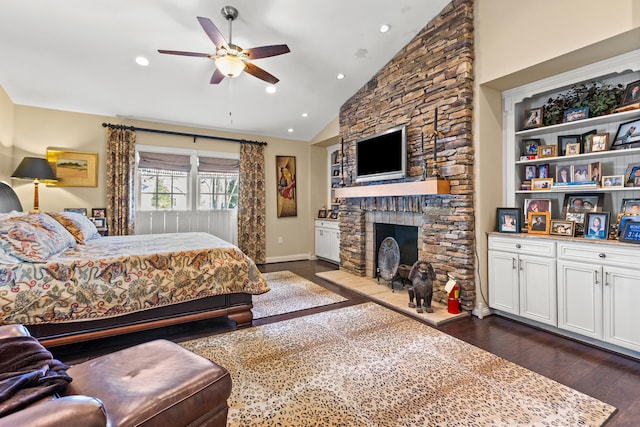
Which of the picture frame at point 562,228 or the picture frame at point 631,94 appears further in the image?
the picture frame at point 562,228

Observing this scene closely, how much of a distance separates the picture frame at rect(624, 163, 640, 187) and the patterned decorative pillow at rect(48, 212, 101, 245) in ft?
16.2

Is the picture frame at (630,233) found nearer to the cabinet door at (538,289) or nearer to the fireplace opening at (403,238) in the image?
the cabinet door at (538,289)

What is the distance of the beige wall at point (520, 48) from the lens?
2250 millimetres

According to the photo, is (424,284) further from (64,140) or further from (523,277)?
(64,140)

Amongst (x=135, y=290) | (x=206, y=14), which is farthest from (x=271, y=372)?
(x=206, y=14)

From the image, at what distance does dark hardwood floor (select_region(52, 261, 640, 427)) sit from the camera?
183cm

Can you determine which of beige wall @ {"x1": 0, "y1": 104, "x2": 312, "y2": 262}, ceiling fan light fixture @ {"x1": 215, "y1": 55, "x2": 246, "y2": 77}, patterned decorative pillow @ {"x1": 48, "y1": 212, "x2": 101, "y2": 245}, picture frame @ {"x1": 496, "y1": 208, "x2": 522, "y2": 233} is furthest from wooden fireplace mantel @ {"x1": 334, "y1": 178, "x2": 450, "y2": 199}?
patterned decorative pillow @ {"x1": 48, "y1": 212, "x2": 101, "y2": 245}

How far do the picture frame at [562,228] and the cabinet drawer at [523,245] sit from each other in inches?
8.1

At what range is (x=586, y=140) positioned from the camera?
273 centimetres

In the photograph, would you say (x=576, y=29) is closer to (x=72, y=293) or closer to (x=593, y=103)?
(x=593, y=103)

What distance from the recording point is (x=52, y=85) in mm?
3842

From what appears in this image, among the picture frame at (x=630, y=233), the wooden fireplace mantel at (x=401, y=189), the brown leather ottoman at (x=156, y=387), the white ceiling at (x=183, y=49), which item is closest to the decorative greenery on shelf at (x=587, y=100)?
the picture frame at (x=630, y=233)

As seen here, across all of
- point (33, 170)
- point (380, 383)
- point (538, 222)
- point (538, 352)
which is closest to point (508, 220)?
point (538, 222)

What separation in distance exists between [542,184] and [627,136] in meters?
0.68
